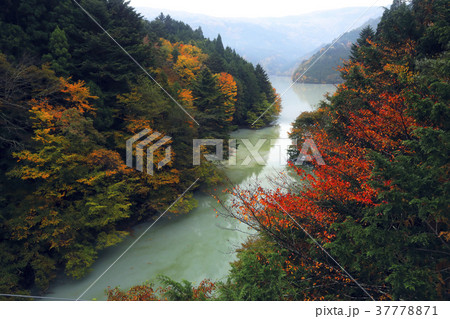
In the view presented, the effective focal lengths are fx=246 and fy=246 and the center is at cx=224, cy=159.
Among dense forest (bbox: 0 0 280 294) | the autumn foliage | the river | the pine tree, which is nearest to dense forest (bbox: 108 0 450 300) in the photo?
the autumn foliage

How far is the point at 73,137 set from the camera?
934 cm

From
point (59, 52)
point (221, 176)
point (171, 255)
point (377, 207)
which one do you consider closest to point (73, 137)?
point (59, 52)

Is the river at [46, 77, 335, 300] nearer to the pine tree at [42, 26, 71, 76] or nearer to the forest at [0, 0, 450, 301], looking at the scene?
the forest at [0, 0, 450, 301]

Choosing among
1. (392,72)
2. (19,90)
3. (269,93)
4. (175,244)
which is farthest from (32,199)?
(269,93)

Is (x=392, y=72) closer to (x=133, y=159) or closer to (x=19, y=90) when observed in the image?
(x=133, y=159)

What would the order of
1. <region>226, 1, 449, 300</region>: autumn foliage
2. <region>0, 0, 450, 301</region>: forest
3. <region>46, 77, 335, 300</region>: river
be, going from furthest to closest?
<region>46, 77, 335, 300</region>: river → <region>0, 0, 450, 301</region>: forest → <region>226, 1, 449, 300</region>: autumn foliage

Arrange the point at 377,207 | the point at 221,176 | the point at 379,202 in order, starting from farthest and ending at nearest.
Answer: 1. the point at 221,176
2. the point at 379,202
3. the point at 377,207

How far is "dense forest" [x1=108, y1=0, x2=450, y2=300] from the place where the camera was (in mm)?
3598

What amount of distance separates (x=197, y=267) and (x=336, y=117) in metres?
7.85

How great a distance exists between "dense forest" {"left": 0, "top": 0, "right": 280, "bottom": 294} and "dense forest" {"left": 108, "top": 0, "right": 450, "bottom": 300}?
449 centimetres

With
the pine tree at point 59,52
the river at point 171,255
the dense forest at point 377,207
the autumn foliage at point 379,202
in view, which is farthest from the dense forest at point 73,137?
the autumn foliage at point 379,202

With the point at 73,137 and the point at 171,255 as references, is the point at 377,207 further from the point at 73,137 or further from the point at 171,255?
the point at 73,137

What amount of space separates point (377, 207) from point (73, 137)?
32.7ft

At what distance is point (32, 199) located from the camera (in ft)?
28.4
